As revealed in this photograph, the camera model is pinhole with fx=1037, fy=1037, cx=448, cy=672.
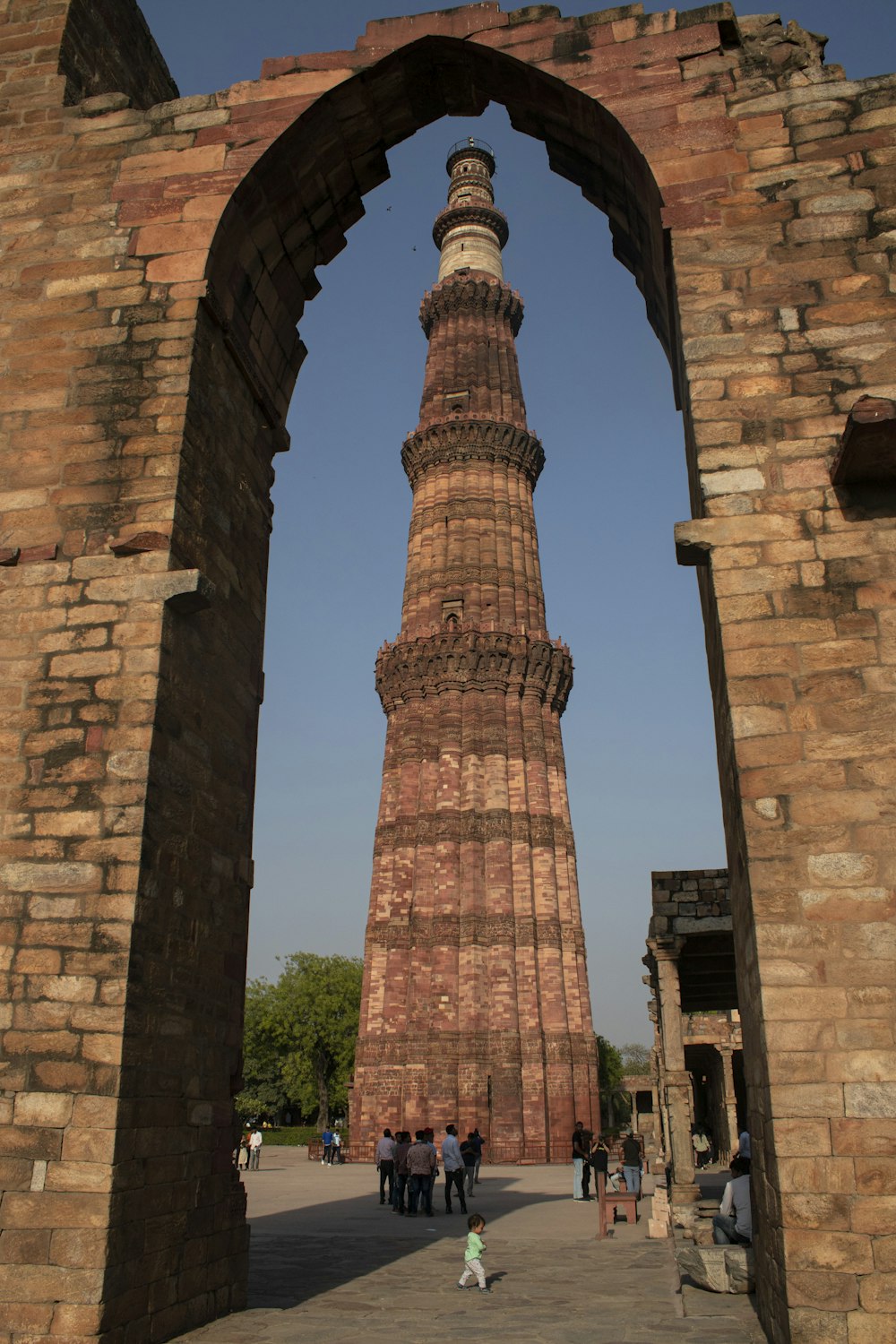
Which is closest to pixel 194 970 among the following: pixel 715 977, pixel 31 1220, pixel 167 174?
pixel 31 1220

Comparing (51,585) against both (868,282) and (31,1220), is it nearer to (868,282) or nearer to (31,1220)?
(31,1220)

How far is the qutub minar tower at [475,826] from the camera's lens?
22.1 metres

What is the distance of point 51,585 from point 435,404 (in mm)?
25980

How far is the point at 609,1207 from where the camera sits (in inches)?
449

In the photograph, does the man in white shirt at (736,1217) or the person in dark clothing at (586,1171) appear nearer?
the man in white shirt at (736,1217)

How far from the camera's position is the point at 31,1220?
433cm

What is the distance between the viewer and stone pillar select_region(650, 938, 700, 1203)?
10125 millimetres

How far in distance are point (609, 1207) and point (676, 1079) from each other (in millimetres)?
2282

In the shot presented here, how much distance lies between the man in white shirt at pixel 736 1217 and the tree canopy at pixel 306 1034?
39880mm

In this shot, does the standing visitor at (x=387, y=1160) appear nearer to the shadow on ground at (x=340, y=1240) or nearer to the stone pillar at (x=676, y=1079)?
the shadow on ground at (x=340, y=1240)

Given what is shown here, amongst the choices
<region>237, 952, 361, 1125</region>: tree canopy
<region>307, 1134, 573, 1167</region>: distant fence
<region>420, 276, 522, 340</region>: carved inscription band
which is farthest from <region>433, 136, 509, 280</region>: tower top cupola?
<region>237, 952, 361, 1125</region>: tree canopy

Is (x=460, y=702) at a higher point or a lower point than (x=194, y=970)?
higher

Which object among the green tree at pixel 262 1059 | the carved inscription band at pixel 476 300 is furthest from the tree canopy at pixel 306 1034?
the carved inscription band at pixel 476 300

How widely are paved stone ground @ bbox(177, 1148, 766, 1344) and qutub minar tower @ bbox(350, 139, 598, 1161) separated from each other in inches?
352
